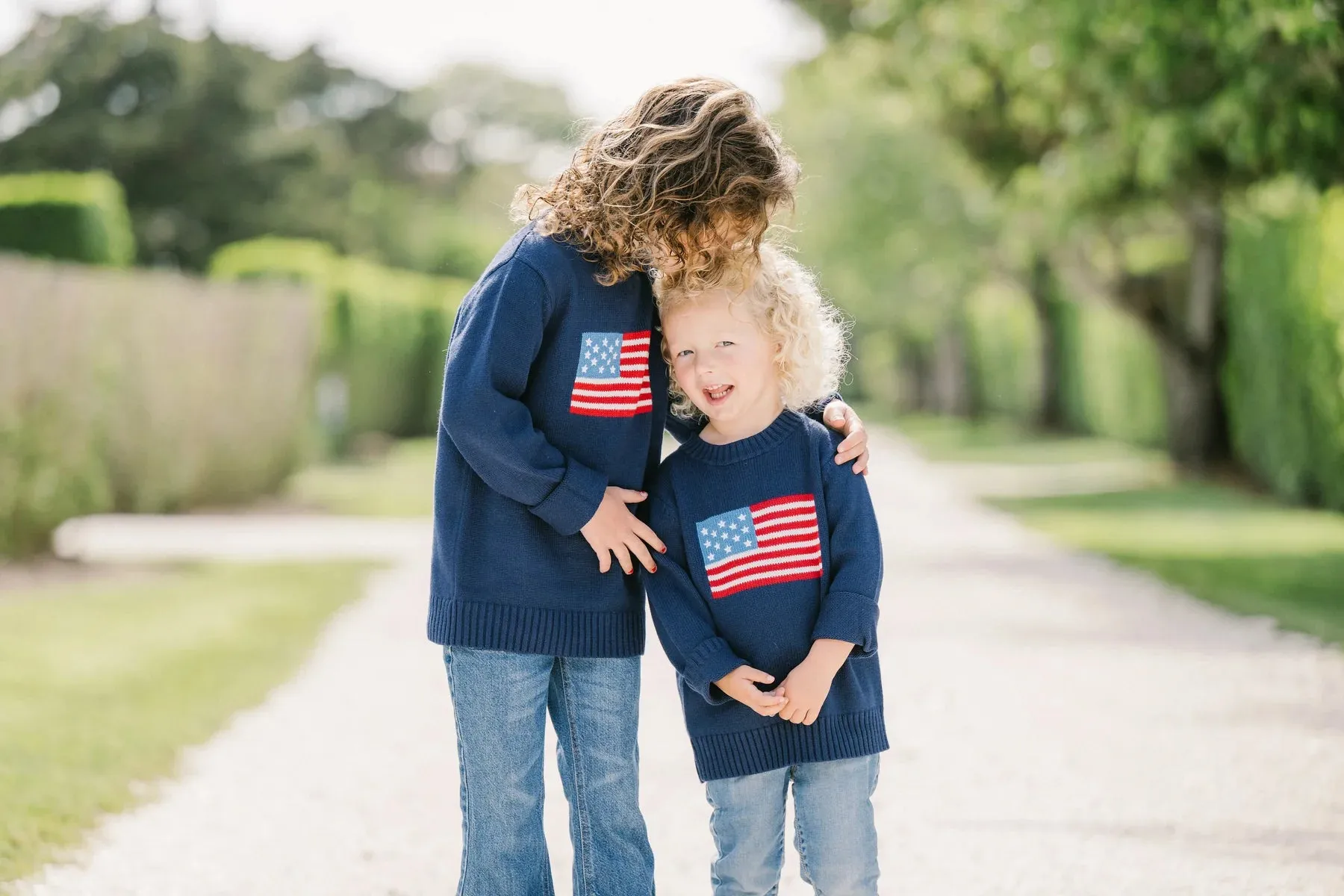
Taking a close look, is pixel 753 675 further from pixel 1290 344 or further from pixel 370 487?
pixel 370 487

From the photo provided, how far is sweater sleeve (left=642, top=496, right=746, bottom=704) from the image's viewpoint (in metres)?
2.72

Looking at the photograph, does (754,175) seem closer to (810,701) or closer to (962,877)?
(810,701)

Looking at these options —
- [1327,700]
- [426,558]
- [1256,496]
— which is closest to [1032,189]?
[1256,496]

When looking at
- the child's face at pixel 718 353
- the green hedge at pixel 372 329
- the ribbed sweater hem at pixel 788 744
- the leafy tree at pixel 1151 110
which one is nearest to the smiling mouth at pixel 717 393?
the child's face at pixel 718 353

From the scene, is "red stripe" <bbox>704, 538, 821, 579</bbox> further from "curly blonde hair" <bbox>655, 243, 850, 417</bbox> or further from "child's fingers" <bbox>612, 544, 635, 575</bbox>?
"curly blonde hair" <bbox>655, 243, 850, 417</bbox>

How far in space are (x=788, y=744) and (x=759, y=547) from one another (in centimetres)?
38

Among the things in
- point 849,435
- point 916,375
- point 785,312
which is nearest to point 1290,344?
point 849,435

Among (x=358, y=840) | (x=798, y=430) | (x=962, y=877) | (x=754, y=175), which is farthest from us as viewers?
(x=358, y=840)

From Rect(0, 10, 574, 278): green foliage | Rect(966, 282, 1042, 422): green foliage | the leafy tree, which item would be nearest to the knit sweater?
the leafy tree

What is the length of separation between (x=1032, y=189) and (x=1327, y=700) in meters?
7.70

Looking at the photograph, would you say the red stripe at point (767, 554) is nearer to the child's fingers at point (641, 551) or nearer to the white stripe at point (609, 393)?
the child's fingers at point (641, 551)

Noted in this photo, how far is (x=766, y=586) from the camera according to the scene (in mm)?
2791

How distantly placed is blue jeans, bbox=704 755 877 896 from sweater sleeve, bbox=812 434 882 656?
25cm

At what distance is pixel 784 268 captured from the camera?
114 inches
